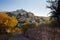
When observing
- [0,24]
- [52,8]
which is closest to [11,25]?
[0,24]

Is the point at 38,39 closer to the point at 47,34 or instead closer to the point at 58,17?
the point at 47,34

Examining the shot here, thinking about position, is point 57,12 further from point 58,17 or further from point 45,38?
point 45,38

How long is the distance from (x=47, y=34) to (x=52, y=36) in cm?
67

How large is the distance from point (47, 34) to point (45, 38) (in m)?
0.35

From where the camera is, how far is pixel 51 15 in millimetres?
20266

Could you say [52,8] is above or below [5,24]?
above

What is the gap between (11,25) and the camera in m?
48.9

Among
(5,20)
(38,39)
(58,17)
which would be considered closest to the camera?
(38,39)

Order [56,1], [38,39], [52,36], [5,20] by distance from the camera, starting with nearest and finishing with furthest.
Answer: [52,36], [38,39], [56,1], [5,20]

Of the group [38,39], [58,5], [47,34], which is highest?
[58,5]

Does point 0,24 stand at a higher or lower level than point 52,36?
lower

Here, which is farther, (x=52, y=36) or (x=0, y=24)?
(x=0, y=24)

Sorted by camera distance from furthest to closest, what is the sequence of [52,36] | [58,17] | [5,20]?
[5,20]
[58,17]
[52,36]

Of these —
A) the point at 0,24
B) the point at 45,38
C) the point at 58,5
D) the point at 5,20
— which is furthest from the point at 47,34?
the point at 5,20
